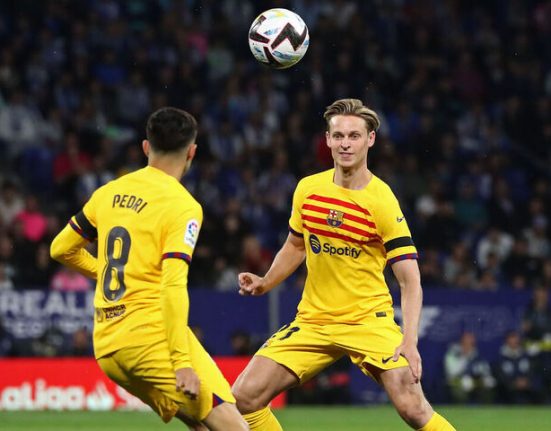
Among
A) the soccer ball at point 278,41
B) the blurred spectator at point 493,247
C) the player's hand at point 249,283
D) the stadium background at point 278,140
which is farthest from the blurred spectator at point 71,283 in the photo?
the player's hand at point 249,283

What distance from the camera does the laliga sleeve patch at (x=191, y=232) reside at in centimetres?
570

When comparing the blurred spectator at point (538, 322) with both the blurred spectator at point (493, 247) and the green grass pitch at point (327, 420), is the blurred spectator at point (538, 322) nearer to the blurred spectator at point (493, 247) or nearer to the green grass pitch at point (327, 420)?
the green grass pitch at point (327, 420)

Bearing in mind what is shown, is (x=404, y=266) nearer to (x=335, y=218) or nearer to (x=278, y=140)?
(x=335, y=218)

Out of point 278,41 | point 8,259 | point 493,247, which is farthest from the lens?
point 493,247

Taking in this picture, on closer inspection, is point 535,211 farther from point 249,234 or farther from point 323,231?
point 323,231

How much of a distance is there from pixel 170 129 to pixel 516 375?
9.93 meters

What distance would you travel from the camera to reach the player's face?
23.8 ft

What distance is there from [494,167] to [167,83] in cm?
477

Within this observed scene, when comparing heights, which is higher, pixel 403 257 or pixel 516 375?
pixel 403 257

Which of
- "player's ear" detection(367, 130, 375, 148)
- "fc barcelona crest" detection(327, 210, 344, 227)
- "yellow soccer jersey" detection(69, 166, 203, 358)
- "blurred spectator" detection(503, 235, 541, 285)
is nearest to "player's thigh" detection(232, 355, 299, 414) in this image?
"fc barcelona crest" detection(327, 210, 344, 227)

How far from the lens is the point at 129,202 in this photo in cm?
586

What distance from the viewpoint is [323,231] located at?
24.1 feet

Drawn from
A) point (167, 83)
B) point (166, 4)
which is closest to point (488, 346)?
point (167, 83)

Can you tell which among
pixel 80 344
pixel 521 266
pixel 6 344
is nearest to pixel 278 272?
pixel 80 344
